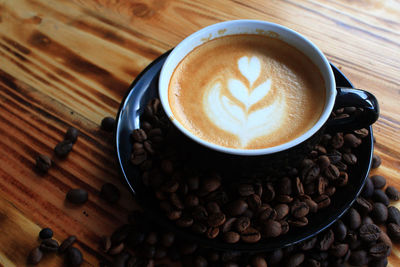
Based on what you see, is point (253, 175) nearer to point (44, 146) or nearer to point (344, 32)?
point (44, 146)

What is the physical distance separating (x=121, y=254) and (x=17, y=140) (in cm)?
56

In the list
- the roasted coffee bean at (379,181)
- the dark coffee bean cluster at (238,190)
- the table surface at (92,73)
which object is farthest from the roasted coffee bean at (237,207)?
the roasted coffee bean at (379,181)

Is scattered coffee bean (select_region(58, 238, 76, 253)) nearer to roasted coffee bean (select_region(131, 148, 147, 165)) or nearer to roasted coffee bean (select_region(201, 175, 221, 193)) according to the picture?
roasted coffee bean (select_region(131, 148, 147, 165))

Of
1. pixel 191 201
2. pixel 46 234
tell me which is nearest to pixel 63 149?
pixel 46 234

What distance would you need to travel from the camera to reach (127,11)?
1.58 m

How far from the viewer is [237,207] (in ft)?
3.15

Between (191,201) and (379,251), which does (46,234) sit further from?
(379,251)

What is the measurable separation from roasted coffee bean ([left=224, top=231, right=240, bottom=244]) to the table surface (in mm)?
341

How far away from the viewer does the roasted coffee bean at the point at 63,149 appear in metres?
1.21

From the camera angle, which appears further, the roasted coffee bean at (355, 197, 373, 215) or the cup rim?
the roasted coffee bean at (355, 197, 373, 215)


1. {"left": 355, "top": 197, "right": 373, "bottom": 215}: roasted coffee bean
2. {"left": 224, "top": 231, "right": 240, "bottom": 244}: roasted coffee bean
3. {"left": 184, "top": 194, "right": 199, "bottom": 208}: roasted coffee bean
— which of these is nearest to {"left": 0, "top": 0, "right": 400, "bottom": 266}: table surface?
{"left": 355, "top": 197, "right": 373, "bottom": 215}: roasted coffee bean

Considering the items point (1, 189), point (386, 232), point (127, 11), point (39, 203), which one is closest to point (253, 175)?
point (386, 232)

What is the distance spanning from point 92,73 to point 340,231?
3.28ft

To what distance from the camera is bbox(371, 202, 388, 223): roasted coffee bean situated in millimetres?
1063
